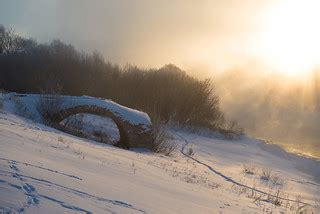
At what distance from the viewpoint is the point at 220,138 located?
37.4 meters

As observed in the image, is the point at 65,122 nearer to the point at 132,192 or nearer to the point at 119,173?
the point at 119,173

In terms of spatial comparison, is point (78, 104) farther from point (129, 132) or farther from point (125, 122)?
point (129, 132)

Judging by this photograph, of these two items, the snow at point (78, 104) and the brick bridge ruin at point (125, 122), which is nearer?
the brick bridge ruin at point (125, 122)

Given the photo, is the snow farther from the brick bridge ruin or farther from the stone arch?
the stone arch

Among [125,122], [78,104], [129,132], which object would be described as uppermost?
[78,104]

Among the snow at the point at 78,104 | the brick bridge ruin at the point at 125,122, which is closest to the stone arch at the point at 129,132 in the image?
the brick bridge ruin at the point at 125,122

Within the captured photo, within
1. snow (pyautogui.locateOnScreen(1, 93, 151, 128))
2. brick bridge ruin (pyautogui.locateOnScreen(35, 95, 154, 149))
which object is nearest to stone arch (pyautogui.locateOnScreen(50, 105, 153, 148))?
brick bridge ruin (pyautogui.locateOnScreen(35, 95, 154, 149))

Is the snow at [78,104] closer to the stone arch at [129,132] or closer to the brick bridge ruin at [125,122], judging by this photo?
the brick bridge ruin at [125,122]

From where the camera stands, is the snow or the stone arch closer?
the stone arch

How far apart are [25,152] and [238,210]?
411cm

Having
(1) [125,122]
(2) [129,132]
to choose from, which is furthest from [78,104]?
(2) [129,132]

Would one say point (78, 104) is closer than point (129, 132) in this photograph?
No

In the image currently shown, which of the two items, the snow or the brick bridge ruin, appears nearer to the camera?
the brick bridge ruin

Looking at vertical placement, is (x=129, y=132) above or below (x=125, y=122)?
below
